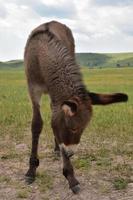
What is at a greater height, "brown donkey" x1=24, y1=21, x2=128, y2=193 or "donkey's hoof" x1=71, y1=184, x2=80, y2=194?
"brown donkey" x1=24, y1=21, x2=128, y2=193

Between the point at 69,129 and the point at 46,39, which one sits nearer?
the point at 69,129

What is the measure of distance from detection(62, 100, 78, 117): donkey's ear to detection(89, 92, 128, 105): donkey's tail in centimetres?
49

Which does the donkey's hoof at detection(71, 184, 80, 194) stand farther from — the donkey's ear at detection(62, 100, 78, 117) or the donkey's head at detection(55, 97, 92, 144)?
the donkey's ear at detection(62, 100, 78, 117)

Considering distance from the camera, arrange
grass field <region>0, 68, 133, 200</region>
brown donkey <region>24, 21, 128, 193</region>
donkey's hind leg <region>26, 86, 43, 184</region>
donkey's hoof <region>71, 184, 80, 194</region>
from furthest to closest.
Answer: donkey's hind leg <region>26, 86, 43, 184</region> → grass field <region>0, 68, 133, 200</region> → donkey's hoof <region>71, 184, 80, 194</region> → brown donkey <region>24, 21, 128, 193</region>

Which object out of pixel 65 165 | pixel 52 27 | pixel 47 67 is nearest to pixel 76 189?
pixel 65 165

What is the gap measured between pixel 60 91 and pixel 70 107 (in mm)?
941

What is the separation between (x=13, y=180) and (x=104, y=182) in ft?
6.13

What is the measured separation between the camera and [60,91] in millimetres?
7273

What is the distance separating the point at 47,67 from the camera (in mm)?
7734

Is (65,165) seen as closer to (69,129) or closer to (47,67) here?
(69,129)

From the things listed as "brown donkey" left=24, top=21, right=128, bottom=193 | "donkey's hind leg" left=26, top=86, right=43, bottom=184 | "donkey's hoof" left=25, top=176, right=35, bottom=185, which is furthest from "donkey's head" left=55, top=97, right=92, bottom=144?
"donkey's hoof" left=25, top=176, right=35, bottom=185

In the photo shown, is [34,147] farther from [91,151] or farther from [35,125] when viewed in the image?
[91,151]

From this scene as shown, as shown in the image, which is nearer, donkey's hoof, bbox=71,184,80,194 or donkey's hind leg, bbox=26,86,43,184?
donkey's hoof, bbox=71,184,80,194

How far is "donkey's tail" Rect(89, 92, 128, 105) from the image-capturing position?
21.8 ft
